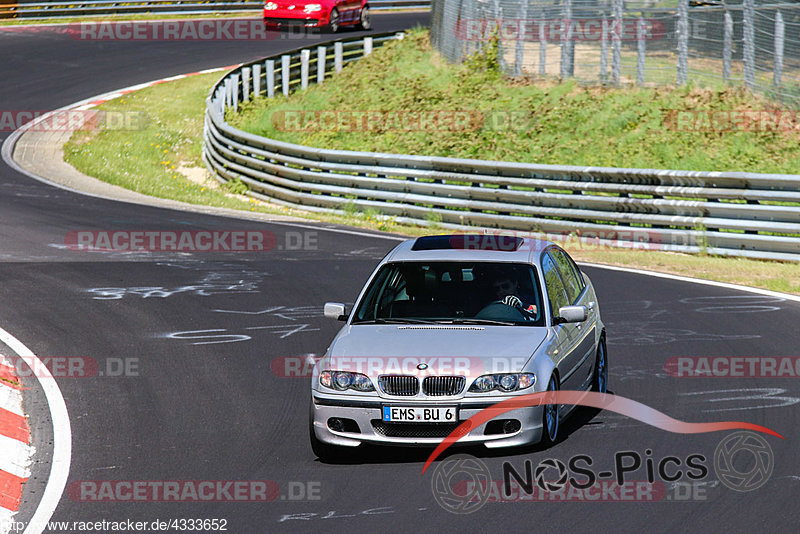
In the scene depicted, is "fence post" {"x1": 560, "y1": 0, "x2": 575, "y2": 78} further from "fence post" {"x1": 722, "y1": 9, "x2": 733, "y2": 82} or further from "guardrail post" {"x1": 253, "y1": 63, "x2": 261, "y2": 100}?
"guardrail post" {"x1": 253, "y1": 63, "x2": 261, "y2": 100}

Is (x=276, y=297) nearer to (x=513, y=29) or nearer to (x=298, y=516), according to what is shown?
(x=298, y=516)

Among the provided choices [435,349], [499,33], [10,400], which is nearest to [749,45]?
[499,33]

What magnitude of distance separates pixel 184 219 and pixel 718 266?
9715 millimetres

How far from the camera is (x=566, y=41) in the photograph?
93.7 ft

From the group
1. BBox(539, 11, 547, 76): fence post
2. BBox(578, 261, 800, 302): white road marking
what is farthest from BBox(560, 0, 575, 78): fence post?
BBox(578, 261, 800, 302): white road marking

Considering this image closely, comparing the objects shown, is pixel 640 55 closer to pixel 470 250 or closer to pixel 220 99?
pixel 220 99

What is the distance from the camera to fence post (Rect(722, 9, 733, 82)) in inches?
966

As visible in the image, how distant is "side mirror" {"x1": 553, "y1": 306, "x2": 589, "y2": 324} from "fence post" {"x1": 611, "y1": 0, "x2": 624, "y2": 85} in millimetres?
19427

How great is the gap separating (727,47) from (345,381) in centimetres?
1921

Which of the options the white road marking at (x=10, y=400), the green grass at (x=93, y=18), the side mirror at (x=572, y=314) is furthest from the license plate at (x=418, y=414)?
the green grass at (x=93, y=18)

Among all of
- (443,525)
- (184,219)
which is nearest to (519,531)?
(443,525)

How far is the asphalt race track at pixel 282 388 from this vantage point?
713 cm

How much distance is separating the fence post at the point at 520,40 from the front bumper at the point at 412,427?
22.7m

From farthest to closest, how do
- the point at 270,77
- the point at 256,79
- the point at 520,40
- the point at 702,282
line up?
the point at 270,77, the point at 256,79, the point at 520,40, the point at 702,282
